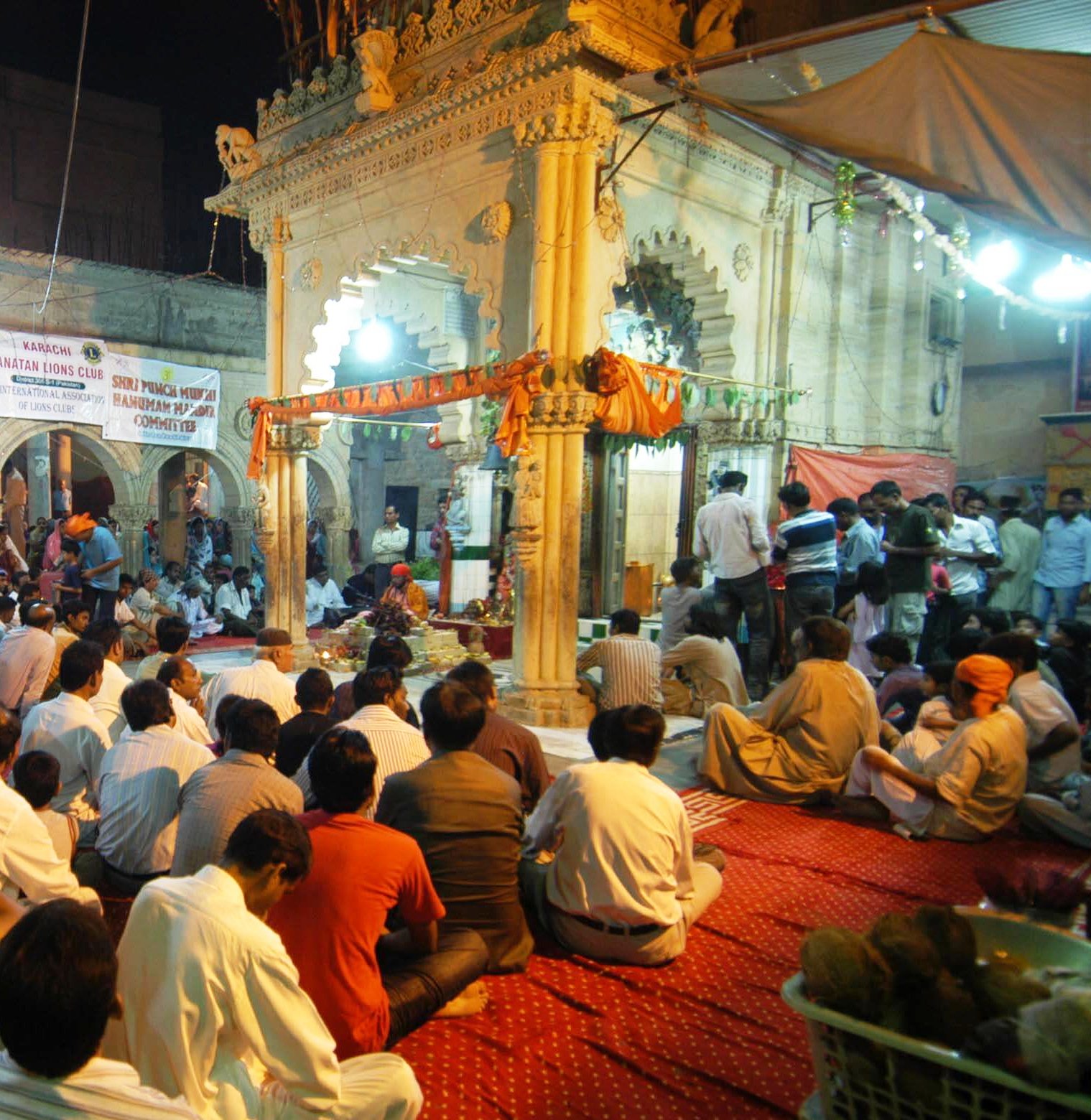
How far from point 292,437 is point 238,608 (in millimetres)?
4023

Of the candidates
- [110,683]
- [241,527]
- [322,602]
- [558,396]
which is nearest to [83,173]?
[241,527]

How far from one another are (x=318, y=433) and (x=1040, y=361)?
9.96 metres

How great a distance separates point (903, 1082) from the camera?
6.39ft

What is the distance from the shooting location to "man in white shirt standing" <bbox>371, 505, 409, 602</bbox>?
13.7m

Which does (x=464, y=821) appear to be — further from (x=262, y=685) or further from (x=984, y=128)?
(x=984, y=128)

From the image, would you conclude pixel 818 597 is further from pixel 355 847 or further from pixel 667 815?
pixel 355 847

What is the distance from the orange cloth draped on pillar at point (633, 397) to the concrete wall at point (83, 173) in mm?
13801

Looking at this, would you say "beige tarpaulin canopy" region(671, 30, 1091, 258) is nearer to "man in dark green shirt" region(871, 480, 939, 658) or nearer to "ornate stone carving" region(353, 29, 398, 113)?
"man in dark green shirt" region(871, 480, 939, 658)

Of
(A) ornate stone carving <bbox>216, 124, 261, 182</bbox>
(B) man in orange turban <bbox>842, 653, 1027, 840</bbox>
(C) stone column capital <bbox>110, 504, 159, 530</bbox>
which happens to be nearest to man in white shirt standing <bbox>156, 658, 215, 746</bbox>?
(B) man in orange turban <bbox>842, 653, 1027, 840</bbox>

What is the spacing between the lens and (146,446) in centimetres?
1605

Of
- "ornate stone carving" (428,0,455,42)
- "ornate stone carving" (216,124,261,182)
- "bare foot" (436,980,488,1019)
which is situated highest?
"ornate stone carving" (428,0,455,42)

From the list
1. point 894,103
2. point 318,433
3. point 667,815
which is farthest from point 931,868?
point 318,433

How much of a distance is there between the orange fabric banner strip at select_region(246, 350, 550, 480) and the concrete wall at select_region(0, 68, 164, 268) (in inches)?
375

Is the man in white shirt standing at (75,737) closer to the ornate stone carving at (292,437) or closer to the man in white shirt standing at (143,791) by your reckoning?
the man in white shirt standing at (143,791)
